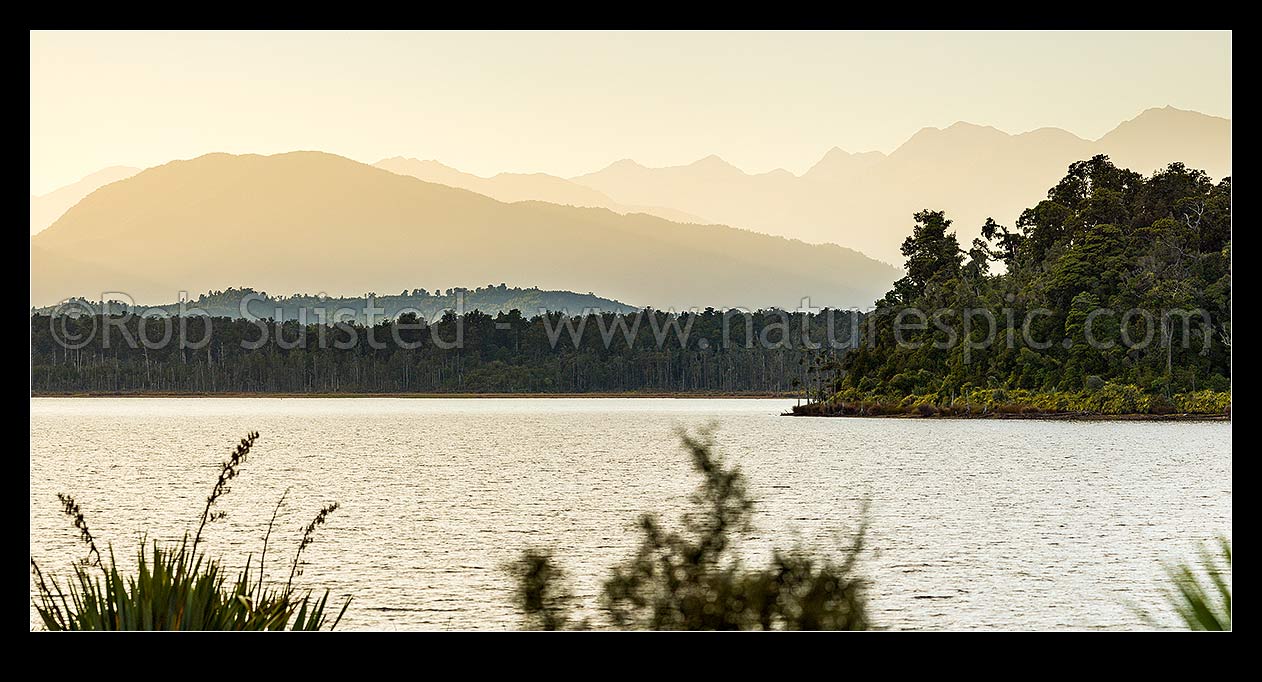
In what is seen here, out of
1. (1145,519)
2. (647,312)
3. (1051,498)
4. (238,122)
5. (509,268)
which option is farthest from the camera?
(238,122)

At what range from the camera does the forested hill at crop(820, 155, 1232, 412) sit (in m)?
60.0

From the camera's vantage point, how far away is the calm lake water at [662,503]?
71.8 feet

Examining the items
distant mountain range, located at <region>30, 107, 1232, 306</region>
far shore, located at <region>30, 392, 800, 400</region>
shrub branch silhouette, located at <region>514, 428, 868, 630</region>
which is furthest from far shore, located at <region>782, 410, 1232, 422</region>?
shrub branch silhouette, located at <region>514, 428, 868, 630</region>

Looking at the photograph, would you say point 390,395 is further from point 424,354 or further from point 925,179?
point 925,179

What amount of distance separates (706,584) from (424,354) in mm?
114346

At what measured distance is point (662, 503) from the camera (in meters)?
35.9

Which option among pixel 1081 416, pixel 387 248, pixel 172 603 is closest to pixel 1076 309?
pixel 1081 416

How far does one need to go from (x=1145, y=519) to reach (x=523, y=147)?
351 ft

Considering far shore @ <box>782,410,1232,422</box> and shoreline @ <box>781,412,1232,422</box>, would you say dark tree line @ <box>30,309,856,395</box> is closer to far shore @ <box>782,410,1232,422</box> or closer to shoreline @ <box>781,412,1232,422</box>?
far shore @ <box>782,410,1232,422</box>

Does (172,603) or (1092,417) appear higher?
(172,603)

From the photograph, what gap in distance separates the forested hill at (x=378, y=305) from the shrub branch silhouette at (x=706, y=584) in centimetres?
10942
